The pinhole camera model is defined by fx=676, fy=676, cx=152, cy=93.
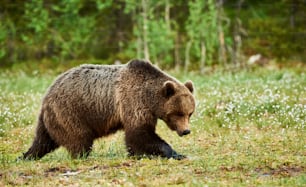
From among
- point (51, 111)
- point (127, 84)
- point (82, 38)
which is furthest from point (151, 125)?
point (82, 38)

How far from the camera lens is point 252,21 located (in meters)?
31.2

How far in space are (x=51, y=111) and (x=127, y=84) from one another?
45.7 inches

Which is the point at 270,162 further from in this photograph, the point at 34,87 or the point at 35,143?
the point at 34,87

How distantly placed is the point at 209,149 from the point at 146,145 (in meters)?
1.24

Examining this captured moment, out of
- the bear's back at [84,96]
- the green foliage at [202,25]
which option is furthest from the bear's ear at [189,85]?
the green foliage at [202,25]

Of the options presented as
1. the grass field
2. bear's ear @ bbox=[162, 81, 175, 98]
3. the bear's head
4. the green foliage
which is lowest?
the grass field

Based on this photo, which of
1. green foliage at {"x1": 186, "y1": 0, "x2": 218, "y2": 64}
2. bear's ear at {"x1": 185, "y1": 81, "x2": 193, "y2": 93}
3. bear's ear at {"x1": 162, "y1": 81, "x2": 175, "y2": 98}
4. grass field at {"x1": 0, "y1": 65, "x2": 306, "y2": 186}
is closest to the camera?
grass field at {"x1": 0, "y1": 65, "x2": 306, "y2": 186}

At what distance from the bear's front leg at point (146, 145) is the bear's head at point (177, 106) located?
34 cm

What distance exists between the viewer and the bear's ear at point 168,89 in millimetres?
9398

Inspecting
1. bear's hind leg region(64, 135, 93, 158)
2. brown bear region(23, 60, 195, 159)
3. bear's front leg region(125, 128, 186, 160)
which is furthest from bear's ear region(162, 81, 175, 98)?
bear's hind leg region(64, 135, 93, 158)

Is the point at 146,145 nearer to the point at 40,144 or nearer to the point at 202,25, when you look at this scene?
the point at 40,144

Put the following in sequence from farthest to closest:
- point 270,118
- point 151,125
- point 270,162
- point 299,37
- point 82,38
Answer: point 299,37, point 82,38, point 270,118, point 151,125, point 270,162

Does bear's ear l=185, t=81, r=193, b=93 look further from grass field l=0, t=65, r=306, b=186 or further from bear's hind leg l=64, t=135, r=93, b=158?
bear's hind leg l=64, t=135, r=93, b=158

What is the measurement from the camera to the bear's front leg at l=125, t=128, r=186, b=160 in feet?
30.4
